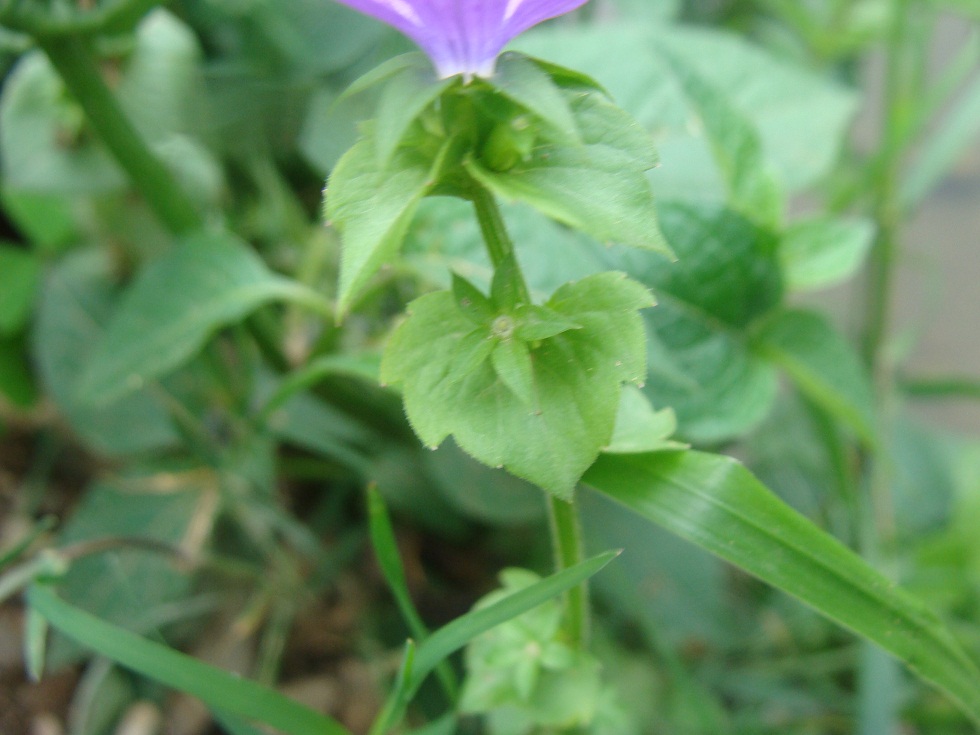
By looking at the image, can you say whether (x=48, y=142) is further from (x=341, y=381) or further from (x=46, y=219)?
(x=341, y=381)

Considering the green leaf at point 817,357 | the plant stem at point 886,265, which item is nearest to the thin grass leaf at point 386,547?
the green leaf at point 817,357

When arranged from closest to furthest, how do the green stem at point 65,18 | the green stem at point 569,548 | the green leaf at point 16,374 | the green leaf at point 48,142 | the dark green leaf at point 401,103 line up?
the dark green leaf at point 401,103 → the green stem at point 569,548 → the green stem at point 65,18 → the green leaf at point 48,142 → the green leaf at point 16,374

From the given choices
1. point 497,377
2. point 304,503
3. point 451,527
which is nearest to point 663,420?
point 497,377

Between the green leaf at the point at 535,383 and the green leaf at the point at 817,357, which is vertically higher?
the green leaf at the point at 535,383

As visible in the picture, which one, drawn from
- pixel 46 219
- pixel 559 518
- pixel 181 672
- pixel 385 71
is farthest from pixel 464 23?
pixel 46 219

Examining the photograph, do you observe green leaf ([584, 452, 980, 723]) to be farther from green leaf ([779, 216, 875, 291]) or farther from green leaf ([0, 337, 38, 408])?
green leaf ([0, 337, 38, 408])

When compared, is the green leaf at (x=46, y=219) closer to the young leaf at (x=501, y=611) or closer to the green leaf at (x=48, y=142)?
the green leaf at (x=48, y=142)
